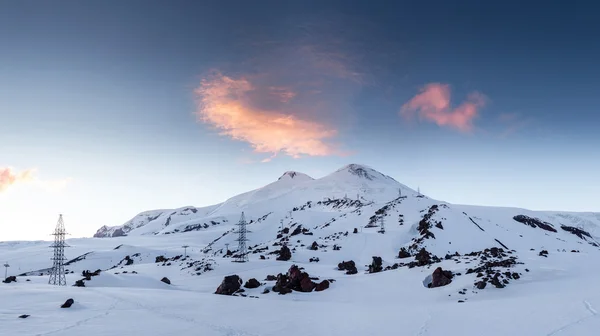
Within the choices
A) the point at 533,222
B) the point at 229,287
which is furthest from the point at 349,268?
the point at 533,222

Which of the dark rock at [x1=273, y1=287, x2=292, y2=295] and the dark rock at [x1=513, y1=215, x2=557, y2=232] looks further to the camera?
the dark rock at [x1=513, y1=215, x2=557, y2=232]

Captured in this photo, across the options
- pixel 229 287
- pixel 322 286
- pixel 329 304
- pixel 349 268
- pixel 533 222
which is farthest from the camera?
pixel 533 222

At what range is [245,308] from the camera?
107ft

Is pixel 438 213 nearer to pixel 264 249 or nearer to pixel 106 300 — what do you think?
pixel 264 249

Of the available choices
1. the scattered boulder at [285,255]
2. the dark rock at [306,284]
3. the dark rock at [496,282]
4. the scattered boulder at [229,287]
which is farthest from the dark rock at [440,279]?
the scattered boulder at [285,255]

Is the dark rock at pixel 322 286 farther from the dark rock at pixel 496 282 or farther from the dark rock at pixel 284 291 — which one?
the dark rock at pixel 496 282

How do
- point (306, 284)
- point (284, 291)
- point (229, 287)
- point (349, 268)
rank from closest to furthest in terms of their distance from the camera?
point (284, 291) → point (306, 284) → point (229, 287) → point (349, 268)

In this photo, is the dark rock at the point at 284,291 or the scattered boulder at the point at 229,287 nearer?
the dark rock at the point at 284,291

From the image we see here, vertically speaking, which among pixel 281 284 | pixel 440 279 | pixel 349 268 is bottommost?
pixel 349 268

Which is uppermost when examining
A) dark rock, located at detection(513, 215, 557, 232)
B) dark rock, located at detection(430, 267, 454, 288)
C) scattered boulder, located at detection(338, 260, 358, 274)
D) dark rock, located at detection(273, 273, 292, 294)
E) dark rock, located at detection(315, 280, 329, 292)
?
dark rock, located at detection(513, 215, 557, 232)

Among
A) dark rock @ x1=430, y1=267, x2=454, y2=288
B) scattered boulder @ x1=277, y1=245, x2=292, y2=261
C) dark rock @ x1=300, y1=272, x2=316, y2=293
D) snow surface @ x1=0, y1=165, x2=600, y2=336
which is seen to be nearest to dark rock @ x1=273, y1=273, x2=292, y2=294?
snow surface @ x1=0, y1=165, x2=600, y2=336

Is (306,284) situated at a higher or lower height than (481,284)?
lower

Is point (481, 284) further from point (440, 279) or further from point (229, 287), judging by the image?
point (229, 287)

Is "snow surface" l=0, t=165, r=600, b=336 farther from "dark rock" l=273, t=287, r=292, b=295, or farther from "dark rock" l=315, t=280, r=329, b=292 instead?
"dark rock" l=273, t=287, r=292, b=295
